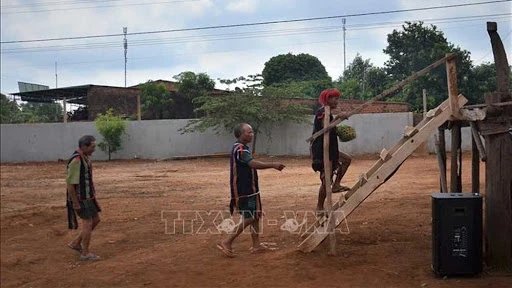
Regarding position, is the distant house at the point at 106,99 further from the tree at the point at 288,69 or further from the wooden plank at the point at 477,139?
the wooden plank at the point at 477,139

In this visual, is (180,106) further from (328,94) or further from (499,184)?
(499,184)

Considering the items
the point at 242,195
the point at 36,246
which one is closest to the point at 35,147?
the point at 36,246

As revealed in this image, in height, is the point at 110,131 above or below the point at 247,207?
above

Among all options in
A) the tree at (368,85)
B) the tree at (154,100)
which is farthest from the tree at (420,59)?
the tree at (154,100)

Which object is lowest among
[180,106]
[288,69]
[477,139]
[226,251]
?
[226,251]

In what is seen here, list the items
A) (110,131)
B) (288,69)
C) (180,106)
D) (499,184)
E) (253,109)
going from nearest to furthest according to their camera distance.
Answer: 1. (499,184)
2. (253,109)
3. (110,131)
4. (180,106)
5. (288,69)

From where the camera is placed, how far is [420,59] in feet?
100

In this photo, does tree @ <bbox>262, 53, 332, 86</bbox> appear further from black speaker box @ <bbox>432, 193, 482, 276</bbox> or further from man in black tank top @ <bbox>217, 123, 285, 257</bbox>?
black speaker box @ <bbox>432, 193, 482, 276</bbox>

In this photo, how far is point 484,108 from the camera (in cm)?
537

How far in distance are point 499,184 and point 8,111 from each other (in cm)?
3298

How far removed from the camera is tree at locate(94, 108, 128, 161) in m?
25.8

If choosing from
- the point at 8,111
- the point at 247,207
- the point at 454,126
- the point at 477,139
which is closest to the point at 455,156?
the point at 454,126

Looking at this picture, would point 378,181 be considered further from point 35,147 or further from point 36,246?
point 35,147

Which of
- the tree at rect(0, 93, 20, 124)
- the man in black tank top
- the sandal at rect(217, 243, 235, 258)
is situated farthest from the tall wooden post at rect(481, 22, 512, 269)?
the tree at rect(0, 93, 20, 124)
